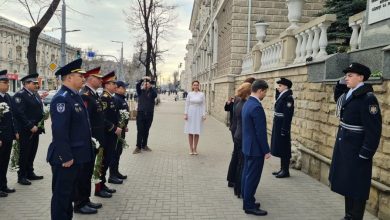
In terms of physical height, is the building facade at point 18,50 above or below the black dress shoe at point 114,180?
above

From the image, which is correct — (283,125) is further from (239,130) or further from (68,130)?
(68,130)

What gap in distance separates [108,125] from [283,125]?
132 inches

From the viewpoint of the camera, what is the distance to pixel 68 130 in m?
4.37

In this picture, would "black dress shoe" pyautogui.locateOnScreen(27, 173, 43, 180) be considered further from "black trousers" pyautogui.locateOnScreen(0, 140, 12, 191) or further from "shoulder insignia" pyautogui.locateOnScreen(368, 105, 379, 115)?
"shoulder insignia" pyautogui.locateOnScreen(368, 105, 379, 115)

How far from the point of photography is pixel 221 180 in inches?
291

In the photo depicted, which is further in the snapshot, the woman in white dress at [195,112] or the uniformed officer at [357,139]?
the woman in white dress at [195,112]

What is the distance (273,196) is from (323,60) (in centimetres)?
275

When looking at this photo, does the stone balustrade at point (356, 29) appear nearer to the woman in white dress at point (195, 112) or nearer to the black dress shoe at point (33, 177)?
the woman in white dress at point (195, 112)

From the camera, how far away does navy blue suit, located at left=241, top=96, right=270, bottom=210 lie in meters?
5.27

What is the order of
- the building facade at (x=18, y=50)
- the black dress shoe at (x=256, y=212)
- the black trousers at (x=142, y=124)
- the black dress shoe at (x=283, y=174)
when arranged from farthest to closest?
the building facade at (x=18, y=50)
the black trousers at (x=142, y=124)
the black dress shoe at (x=283, y=174)
the black dress shoe at (x=256, y=212)

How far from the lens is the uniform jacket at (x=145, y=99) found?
33.6ft

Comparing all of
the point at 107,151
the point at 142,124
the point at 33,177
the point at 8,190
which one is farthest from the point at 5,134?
the point at 142,124

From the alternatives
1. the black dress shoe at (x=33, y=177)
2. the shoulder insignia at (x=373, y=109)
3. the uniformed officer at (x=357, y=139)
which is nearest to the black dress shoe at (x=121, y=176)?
the black dress shoe at (x=33, y=177)

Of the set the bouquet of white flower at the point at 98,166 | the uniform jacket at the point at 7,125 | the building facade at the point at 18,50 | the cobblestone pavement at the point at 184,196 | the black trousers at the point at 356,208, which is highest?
the building facade at the point at 18,50
